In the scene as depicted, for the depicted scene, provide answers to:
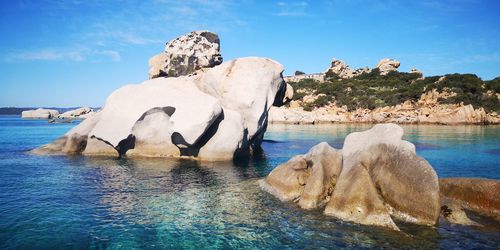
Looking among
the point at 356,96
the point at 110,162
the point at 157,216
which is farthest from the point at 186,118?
the point at 356,96

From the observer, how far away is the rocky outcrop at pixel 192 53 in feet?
165

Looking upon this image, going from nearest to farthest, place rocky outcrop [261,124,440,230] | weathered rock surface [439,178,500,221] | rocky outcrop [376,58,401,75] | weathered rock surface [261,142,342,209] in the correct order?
rocky outcrop [261,124,440,230], weathered rock surface [439,178,500,221], weathered rock surface [261,142,342,209], rocky outcrop [376,58,401,75]

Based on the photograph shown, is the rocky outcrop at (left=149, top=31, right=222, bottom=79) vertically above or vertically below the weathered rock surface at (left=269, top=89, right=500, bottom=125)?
above

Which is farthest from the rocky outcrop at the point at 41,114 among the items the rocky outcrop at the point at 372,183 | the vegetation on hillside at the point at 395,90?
the rocky outcrop at the point at 372,183

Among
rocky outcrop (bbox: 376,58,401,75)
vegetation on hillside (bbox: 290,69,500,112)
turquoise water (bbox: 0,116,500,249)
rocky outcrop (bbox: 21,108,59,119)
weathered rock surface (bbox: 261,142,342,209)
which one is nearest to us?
turquoise water (bbox: 0,116,500,249)

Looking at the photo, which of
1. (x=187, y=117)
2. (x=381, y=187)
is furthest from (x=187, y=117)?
(x=381, y=187)

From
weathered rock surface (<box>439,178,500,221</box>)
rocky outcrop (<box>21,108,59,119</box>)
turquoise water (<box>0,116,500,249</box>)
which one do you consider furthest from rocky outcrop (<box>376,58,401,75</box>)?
rocky outcrop (<box>21,108,59,119</box>)

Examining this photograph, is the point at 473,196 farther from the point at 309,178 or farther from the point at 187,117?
the point at 187,117

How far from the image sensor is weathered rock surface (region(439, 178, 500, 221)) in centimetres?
1593

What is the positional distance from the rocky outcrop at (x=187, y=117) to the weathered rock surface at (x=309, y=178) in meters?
10.3

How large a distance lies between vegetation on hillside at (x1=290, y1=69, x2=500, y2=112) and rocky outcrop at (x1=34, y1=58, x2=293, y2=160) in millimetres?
70828

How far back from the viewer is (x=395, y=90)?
103250 mm

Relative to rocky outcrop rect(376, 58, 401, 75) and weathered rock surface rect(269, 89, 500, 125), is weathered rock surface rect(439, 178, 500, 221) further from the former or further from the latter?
rocky outcrop rect(376, 58, 401, 75)

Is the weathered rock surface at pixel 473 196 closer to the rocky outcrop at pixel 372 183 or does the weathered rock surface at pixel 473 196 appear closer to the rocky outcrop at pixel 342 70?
the rocky outcrop at pixel 372 183
